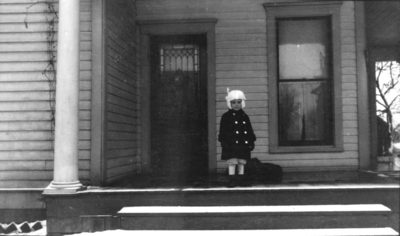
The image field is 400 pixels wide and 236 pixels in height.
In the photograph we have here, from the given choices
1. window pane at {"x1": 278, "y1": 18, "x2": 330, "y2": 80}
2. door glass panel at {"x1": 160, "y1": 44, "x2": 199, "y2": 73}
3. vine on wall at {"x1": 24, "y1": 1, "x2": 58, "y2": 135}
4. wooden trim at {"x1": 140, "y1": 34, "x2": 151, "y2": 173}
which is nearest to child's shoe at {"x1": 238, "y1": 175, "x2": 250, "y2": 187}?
wooden trim at {"x1": 140, "y1": 34, "x2": 151, "y2": 173}

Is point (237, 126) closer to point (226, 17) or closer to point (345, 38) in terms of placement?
point (226, 17)

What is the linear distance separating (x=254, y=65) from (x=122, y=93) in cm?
238

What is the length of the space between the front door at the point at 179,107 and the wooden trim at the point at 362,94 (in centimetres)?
271

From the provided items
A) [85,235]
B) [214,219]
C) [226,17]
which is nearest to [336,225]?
[214,219]

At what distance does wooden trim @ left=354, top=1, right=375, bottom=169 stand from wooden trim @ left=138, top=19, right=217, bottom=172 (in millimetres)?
2534

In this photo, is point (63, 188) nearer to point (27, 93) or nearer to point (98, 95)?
point (98, 95)

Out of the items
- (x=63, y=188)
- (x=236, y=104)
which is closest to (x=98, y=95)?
(x=63, y=188)

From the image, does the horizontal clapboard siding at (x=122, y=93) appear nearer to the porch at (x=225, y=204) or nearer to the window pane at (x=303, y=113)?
the porch at (x=225, y=204)

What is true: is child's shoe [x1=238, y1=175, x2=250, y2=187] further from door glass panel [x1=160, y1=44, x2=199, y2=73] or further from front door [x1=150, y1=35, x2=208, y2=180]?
door glass panel [x1=160, y1=44, x2=199, y2=73]

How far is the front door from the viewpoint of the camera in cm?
656

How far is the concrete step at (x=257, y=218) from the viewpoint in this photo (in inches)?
158

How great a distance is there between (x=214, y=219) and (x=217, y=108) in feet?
8.79

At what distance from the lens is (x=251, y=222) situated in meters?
4.05

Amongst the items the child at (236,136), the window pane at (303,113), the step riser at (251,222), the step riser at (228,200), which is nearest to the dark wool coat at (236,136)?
the child at (236,136)
